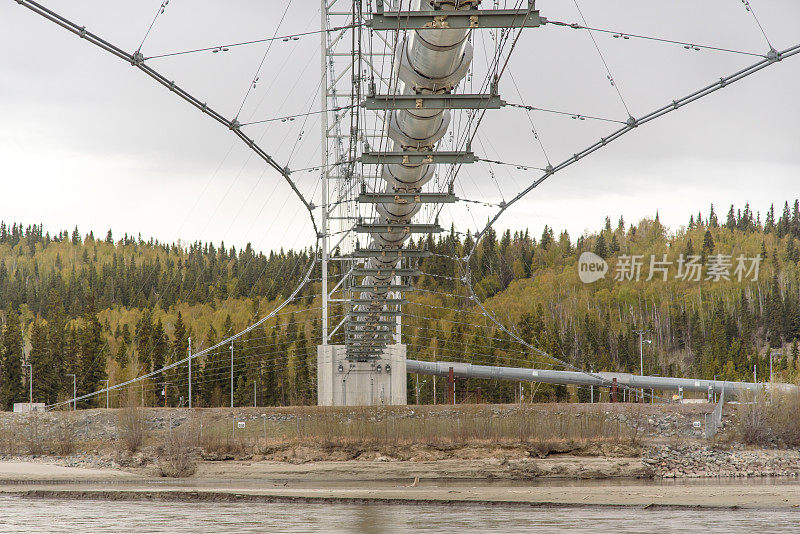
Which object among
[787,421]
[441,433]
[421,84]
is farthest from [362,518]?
[787,421]

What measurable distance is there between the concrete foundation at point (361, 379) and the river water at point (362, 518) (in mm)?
36733

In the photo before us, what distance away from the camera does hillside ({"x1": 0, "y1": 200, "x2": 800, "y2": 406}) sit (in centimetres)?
12062

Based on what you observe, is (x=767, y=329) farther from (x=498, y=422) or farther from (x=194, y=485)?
(x=194, y=485)

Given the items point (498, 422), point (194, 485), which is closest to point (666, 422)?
point (498, 422)

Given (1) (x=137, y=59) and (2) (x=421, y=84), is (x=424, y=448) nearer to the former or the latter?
(2) (x=421, y=84)

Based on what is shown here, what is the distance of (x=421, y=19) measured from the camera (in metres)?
20.2

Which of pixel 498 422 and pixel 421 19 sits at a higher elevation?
pixel 421 19

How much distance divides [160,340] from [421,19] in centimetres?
10979

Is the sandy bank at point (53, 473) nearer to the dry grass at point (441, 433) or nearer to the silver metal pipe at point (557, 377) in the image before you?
the dry grass at point (441, 433)

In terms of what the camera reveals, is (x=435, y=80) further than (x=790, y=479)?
No

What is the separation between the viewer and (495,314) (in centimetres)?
15500

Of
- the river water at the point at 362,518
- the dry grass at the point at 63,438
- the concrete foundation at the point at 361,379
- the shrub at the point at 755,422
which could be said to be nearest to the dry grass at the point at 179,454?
the dry grass at the point at 63,438

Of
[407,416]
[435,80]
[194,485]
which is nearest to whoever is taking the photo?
[435,80]

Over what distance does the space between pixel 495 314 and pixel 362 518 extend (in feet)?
406
